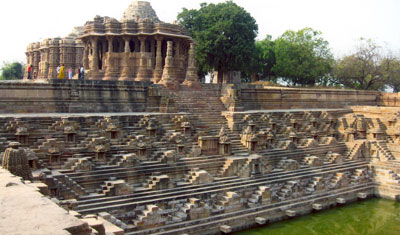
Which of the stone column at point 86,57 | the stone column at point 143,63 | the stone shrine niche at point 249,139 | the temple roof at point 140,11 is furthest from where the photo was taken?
the temple roof at point 140,11

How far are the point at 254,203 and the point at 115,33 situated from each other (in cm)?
1250

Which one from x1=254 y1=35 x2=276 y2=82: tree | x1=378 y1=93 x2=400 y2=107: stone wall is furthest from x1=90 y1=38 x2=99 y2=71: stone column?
x1=254 y1=35 x2=276 y2=82: tree

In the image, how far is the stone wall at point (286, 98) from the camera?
19.8m

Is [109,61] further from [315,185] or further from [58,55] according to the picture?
[315,185]

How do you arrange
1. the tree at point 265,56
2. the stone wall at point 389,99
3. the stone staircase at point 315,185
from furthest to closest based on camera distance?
the tree at point 265,56 → the stone wall at point 389,99 → the stone staircase at point 315,185

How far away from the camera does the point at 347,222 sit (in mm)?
14594

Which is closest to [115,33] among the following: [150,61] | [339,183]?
[150,61]

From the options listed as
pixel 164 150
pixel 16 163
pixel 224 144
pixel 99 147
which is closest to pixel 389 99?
pixel 224 144

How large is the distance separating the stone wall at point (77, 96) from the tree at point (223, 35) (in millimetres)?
13583

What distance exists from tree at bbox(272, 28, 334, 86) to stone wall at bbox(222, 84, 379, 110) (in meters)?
6.39

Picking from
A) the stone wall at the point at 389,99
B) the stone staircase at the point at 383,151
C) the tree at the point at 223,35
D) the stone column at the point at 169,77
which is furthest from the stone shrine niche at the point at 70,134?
the stone wall at the point at 389,99

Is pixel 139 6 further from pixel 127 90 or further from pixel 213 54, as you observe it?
pixel 127 90

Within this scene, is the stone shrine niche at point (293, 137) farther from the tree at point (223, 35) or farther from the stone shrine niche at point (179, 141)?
the tree at point (223, 35)

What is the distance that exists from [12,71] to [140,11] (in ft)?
93.0
